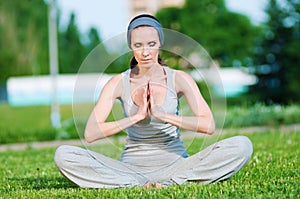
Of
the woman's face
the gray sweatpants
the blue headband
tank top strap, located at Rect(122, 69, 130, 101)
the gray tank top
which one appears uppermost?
the blue headband

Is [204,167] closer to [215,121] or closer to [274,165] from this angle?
[215,121]

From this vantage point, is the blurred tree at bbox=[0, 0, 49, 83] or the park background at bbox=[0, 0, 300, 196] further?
the blurred tree at bbox=[0, 0, 49, 83]

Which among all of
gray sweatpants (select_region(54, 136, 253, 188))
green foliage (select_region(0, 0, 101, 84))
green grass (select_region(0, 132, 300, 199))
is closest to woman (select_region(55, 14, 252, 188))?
gray sweatpants (select_region(54, 136, 253, 188))

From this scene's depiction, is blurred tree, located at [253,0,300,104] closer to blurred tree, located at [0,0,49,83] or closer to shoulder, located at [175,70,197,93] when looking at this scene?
blurred tree, located at [0,0,49,83]

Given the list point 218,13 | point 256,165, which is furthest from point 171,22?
point 256,165

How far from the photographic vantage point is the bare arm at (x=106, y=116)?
3805mm

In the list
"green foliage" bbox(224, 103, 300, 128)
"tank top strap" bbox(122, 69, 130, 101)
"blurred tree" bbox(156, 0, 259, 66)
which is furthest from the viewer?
"blurred tree" bbox(156, 0, 259, 66)

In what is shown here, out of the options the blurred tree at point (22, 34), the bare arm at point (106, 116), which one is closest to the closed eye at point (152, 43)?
the bare arm at point (106, 116)

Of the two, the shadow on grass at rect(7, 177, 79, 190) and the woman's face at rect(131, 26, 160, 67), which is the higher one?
the woman's face at rect(131, 26, 160, 67)

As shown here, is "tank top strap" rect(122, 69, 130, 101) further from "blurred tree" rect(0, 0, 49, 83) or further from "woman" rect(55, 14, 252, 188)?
"blurred tree" rect(0, 0, 49, 83)

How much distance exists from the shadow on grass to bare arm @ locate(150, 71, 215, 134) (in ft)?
3.27

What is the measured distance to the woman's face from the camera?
3.98 metres

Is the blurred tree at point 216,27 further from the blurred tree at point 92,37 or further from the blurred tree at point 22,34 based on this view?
the blurred tree at point 92,37

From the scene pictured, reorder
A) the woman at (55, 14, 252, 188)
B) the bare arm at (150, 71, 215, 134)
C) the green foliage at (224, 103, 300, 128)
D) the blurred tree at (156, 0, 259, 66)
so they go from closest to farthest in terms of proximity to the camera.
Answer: the bare arm at (150, 71, 215, 134) < the woman at (55, 14, 252, 188) < the green foliage at (224, 103, 300, 128) < the blurred tree at (156, 0, 259, 66)
